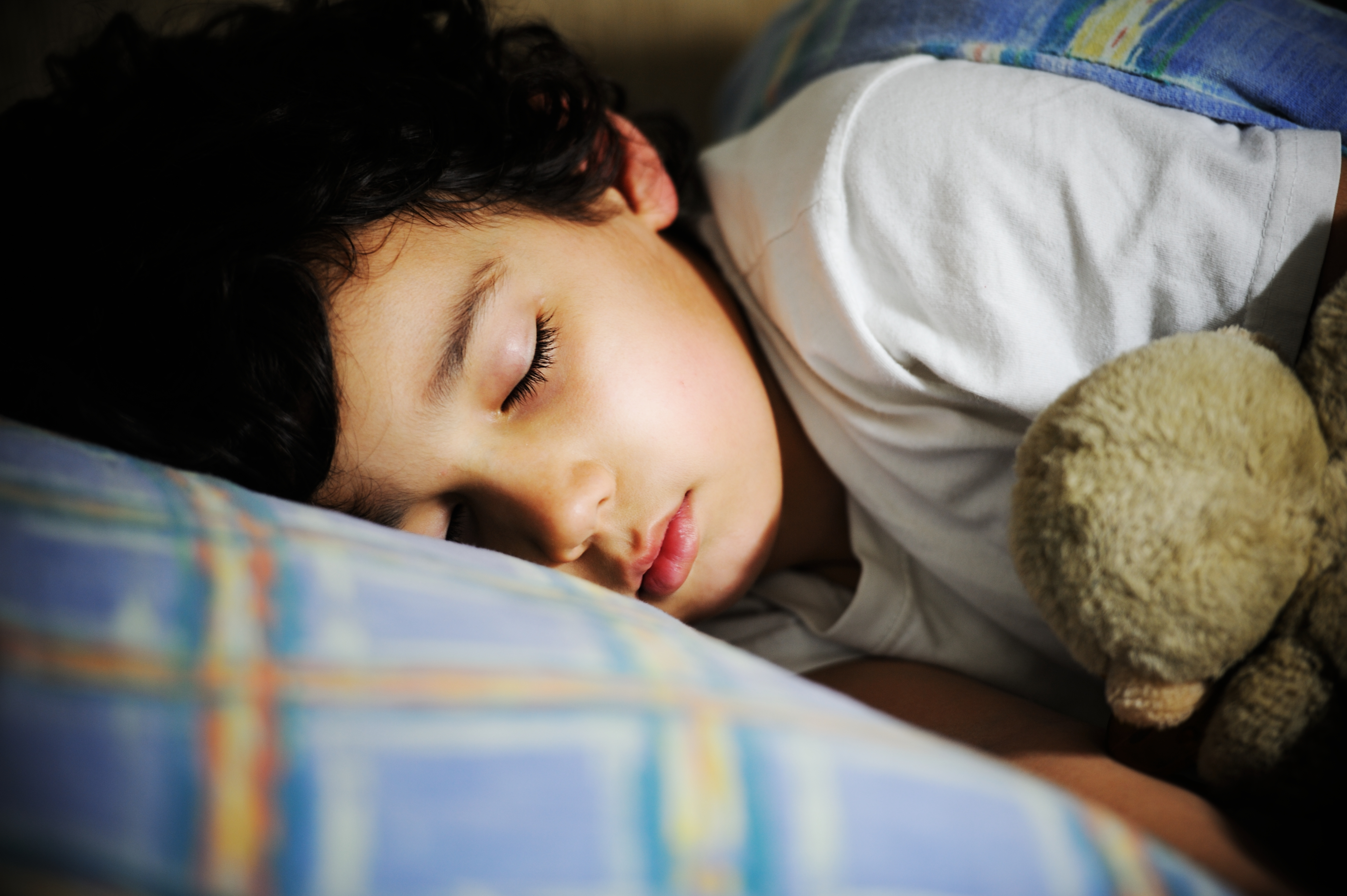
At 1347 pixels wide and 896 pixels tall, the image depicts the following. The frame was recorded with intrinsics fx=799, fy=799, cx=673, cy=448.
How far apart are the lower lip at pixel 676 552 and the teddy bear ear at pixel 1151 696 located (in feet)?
1.10

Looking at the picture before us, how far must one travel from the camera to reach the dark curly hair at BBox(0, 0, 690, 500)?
61 cm

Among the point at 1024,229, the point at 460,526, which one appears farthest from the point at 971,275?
the point at 460,526

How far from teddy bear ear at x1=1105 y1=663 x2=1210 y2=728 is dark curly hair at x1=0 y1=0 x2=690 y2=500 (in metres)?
0.54

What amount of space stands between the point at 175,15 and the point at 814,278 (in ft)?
2.85

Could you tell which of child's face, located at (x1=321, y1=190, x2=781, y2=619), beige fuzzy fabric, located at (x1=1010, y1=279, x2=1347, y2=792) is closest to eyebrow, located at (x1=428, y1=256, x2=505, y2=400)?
child's face, located at (x1=321, y1=190, x2=781, y2=619)

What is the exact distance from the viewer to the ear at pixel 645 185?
2.80ft

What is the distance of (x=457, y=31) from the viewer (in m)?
0.85

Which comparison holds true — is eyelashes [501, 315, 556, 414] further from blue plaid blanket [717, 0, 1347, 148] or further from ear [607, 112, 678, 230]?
blue plaid blanket [717, 0, 1347, 148]

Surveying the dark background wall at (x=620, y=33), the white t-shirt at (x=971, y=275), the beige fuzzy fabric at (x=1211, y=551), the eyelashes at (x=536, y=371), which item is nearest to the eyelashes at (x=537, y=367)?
the eyelashes at (x=536, y=371)

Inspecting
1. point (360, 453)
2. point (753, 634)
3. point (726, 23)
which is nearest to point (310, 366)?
point (360, 453)

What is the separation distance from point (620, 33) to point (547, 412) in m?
0.74

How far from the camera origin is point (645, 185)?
0.86 metres

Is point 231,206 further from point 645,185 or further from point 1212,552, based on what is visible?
point 1212,552

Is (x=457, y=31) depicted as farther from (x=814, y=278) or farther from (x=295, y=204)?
(x=814, y=278)
